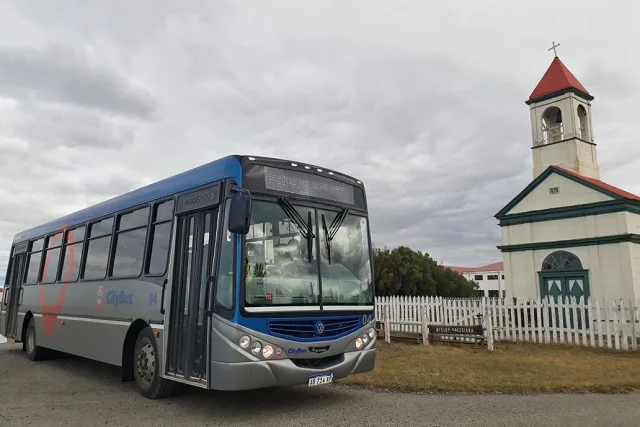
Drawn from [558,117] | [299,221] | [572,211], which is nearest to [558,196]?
[572,211]

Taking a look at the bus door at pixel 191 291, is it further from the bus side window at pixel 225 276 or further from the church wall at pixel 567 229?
the church wall at pixel 567 229

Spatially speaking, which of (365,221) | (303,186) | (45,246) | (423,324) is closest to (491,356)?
(423,324)

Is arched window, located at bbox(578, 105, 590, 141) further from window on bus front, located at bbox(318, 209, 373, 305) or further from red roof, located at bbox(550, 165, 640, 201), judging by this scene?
window on bus front, located at bbox(318, 209, 373, 305)

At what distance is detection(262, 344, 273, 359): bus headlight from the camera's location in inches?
234

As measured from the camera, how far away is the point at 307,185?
7.00 m

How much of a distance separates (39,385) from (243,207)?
6.03 m

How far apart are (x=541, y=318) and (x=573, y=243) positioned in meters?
5.22

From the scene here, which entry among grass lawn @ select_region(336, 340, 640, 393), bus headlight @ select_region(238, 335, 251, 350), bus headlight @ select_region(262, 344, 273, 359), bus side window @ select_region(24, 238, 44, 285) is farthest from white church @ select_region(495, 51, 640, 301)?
bus side window @ select_region(24, 238, 44, 285)

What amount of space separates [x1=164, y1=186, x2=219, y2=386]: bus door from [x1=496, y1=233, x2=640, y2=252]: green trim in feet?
53.8

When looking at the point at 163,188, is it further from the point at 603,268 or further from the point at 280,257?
the point at 603,268

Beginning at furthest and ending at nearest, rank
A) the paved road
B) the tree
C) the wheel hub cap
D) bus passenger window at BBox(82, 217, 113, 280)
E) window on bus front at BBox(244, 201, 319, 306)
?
the tree
bus passenger window at BBox(82, 217, 113, 280)
the wheel hub cap
the paved road
window on bus front at BBox(244, 201, 319, 306)

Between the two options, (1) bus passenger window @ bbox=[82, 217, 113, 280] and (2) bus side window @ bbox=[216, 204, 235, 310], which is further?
(1) bus passenger window @ bbox=[82, 217, 113, 280]

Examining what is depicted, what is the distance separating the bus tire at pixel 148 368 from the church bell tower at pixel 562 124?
1882 centimetres

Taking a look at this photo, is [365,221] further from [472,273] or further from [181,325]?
[472,273]
